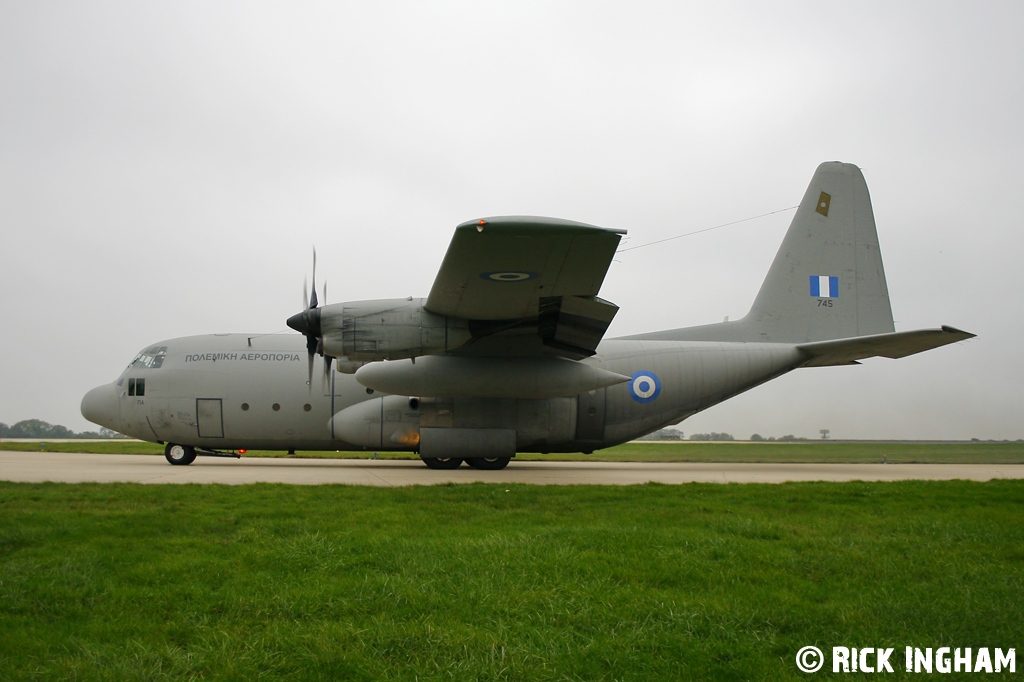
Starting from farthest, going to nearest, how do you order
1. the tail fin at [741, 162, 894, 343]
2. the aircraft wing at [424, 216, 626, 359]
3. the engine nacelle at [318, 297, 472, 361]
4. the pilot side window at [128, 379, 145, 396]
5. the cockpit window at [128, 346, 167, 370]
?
the tail fin at [741, 162, 894, 343] < the cockpit window at [128, 346, 167, 370] < the pilot side window at [128, 379, 145, 396] < the engine nacelle at [318, 297, 472, 361] < the aircraft wing at [424, 216, 626, 359]

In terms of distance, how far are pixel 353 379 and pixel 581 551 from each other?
1133 cm

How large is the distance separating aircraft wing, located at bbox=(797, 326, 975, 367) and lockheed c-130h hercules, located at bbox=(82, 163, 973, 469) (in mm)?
47

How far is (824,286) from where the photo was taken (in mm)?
16719

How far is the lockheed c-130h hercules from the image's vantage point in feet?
39.5

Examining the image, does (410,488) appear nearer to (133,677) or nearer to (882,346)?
(133,677)

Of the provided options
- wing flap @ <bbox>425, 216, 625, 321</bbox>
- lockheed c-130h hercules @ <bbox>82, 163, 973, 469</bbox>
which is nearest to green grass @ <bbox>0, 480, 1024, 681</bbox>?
wing flap @ <bbox>425, 216, 625, 321</bbox>

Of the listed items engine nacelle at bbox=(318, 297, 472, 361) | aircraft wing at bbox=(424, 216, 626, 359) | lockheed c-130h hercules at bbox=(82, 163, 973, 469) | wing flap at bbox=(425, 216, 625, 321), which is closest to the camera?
wing flap at bbox=(425, 216, 625, 321)

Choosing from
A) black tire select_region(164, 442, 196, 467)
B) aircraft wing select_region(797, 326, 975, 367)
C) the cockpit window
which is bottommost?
black tire select_region(164, 442, 196, 467)

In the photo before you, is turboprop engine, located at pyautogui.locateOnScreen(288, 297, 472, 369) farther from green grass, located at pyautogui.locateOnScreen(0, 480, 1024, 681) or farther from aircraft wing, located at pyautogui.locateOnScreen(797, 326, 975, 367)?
aircraft wing, located at pyautogui.locateOnScreen(797, 326, 975, 367)

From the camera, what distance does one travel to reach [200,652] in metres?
3.16

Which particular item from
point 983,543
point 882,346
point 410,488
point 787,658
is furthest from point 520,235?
point 882,346

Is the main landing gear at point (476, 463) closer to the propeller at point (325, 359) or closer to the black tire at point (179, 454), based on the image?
the propeller at point (325, 359)

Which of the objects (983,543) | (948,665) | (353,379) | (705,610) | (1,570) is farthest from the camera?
(353,379)

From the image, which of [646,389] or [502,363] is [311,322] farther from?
Answer: [646,389]
